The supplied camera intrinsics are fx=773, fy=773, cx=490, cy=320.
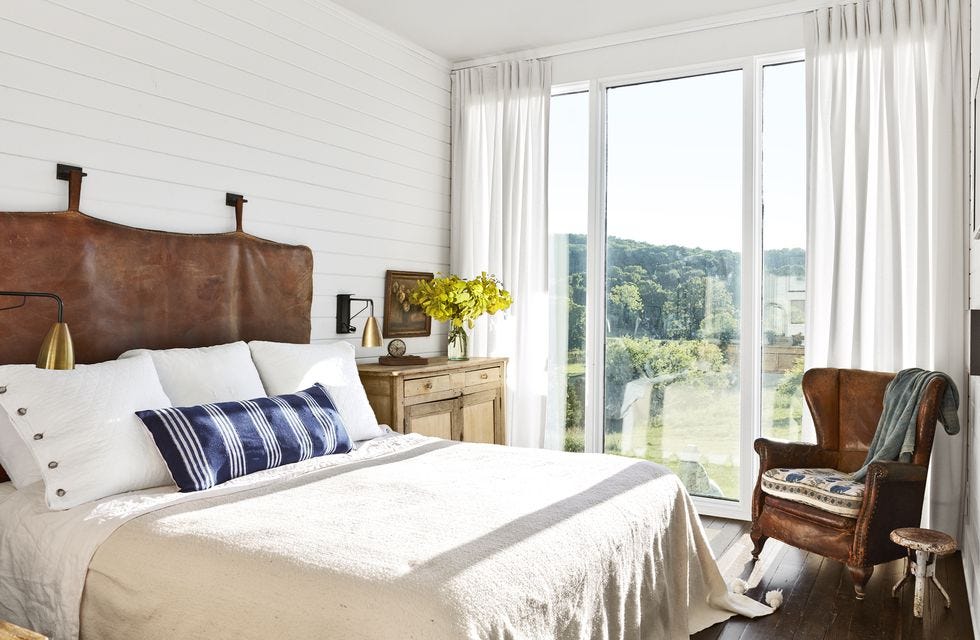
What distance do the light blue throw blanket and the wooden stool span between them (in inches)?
13.0

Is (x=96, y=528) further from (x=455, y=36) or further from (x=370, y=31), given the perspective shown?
(x=455, y=36)

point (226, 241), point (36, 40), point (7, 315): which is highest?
point (36, 40)

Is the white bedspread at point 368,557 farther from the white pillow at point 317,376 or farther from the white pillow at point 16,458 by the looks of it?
the white pillow at point 317,376

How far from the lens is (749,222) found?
4.47 m

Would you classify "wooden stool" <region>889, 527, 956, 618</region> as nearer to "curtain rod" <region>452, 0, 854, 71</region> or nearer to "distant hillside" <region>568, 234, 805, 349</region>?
"distant hillside" <region>568, 234, 805, 349</region>

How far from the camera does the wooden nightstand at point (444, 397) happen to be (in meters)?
3.94

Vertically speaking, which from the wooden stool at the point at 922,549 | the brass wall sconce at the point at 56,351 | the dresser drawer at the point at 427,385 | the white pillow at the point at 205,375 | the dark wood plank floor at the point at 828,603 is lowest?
the dark wood plank floor at the point at 828,603

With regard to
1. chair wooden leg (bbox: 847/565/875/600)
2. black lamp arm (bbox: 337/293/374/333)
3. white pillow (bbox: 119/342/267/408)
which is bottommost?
chair wooden leg (bbox: 847/565/875/600)

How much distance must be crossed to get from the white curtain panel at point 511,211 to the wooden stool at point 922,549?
2341 millimetres

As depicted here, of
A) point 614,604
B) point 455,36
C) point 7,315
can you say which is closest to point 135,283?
point 7,315

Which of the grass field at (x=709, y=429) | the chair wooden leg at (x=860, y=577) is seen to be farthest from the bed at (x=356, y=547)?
the grass field at (x=709, y=429)

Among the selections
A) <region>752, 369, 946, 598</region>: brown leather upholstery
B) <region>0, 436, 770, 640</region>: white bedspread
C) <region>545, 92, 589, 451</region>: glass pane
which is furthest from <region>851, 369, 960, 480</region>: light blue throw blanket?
<region>545, 92, 589, 451</region>: glass pane

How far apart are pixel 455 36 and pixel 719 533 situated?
131 inches

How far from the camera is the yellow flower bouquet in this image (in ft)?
15.2
